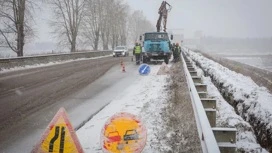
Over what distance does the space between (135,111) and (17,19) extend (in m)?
27.5

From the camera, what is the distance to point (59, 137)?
4.25 metres

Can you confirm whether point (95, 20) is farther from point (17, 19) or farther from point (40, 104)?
point (40, 104)

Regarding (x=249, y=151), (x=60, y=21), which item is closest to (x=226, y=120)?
(x=249, y=151)

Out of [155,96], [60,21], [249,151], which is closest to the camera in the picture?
[249,151]

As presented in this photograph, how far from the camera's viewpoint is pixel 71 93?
38.6ft

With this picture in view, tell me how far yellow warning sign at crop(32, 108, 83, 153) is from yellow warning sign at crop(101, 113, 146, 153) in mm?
509

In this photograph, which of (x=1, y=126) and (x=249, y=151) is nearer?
(x=249, y=151)

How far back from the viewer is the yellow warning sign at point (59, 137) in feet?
13.9

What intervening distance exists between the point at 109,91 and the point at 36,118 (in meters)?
4.83

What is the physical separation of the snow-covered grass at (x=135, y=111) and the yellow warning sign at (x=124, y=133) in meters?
1.03

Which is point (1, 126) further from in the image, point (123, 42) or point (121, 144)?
point (123, 42)

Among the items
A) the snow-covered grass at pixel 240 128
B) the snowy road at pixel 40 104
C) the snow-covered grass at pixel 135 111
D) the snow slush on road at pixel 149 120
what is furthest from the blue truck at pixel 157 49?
the snow-covered grass at pixel 240 128

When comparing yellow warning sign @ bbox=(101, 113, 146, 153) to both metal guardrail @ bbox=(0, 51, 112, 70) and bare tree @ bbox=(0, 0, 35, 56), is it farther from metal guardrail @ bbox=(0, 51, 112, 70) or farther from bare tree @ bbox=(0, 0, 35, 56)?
bare tree @ bbox=(0, 0, 35, 56)

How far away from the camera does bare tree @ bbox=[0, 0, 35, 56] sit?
3212cm
